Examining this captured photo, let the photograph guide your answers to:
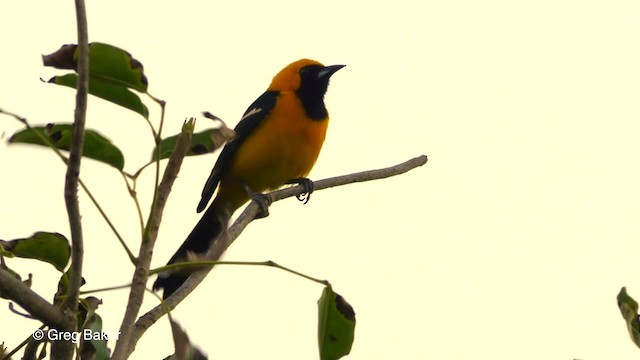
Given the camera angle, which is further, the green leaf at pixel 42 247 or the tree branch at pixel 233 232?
the green leaf at pixel 42 247

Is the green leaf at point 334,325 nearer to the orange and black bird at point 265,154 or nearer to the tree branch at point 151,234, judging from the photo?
the tree branch at point 151,234

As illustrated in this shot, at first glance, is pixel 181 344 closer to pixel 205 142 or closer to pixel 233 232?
pixel 205 142

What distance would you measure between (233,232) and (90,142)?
0.62 m

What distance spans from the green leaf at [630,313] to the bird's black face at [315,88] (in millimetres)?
3522

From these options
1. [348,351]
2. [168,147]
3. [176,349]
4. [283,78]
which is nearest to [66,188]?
[176,349]

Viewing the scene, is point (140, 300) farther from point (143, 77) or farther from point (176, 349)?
point (143, 77)

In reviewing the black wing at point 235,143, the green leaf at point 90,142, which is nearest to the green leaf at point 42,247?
the green leaf at point 90,142

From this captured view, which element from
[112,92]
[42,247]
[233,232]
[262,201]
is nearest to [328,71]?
[262,201]

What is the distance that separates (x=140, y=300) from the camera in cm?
129

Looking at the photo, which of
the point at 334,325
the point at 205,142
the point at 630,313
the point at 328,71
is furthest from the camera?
the point at 328,71

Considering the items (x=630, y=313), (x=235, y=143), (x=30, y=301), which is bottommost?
(x=630, y=313)

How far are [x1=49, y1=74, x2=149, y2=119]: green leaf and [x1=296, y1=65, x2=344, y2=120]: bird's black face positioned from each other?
10.8ft

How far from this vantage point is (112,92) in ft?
5.82

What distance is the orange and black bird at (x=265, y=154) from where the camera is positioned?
4.91 m
